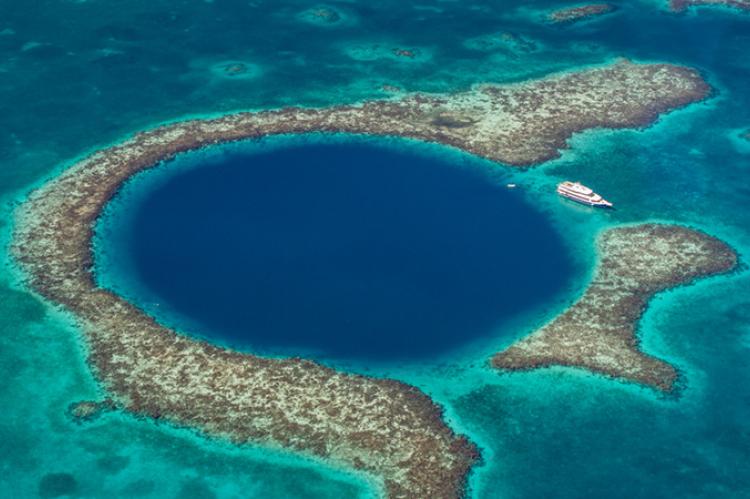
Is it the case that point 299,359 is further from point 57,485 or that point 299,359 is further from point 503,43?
point 503,43

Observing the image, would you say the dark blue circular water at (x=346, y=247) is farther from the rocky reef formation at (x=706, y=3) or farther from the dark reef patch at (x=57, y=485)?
the rocky reef formation at (x=706, y=3)

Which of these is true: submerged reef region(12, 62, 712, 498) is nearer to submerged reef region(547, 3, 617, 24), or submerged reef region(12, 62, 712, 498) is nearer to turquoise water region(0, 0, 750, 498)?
turquoise water region(0, 0, 750, 498)

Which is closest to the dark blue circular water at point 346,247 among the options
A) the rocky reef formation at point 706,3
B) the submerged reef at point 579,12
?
the submerged reef at point 579,12

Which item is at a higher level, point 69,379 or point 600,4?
point 600,4

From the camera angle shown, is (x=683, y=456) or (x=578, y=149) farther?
(x=578, y=149)

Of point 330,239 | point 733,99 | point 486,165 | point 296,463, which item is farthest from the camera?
point 733,99

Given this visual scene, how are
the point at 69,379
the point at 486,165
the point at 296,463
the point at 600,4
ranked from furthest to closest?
the point at 600,4, the point at 486,165, the point at 69,379, the point at 296,463

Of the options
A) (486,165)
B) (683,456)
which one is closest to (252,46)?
(486,165)

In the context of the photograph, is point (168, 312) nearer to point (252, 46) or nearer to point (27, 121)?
point (27, 121)
